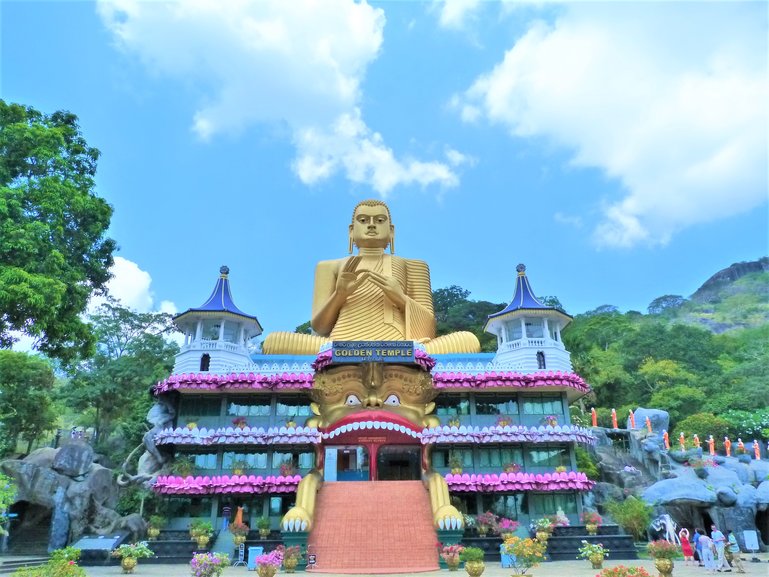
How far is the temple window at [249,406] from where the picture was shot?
23844 mm

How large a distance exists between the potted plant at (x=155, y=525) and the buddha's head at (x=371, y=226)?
16.0 metres

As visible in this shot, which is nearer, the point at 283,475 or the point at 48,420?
the point at 283,475

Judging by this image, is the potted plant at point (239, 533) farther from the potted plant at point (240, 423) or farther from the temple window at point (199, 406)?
the temple window at point (199, 406)

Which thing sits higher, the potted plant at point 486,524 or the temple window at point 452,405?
the temple window at point 452,405

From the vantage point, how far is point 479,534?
61.8ft

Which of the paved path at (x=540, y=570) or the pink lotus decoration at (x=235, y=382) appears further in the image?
the pink lotus decoration at (x=235, y=382)

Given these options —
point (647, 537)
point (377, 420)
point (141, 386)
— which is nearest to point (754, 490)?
point (647, 537)

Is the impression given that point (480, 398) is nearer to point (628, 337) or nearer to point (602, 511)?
point (602, 511)

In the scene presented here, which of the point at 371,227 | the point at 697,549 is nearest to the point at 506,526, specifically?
the point at 697,549

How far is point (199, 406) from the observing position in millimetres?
23844

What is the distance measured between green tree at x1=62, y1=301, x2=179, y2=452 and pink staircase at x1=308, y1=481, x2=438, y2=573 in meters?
13.4

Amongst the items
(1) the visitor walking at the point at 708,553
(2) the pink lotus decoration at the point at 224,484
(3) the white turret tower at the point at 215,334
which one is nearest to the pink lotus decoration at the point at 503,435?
(2) the pink lotus decoration at the point at 224,484

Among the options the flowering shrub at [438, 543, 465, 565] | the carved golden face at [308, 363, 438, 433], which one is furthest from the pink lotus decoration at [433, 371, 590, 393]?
the flowering shrub at [438, 543, 465, 565]

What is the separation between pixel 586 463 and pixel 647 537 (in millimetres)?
3679
